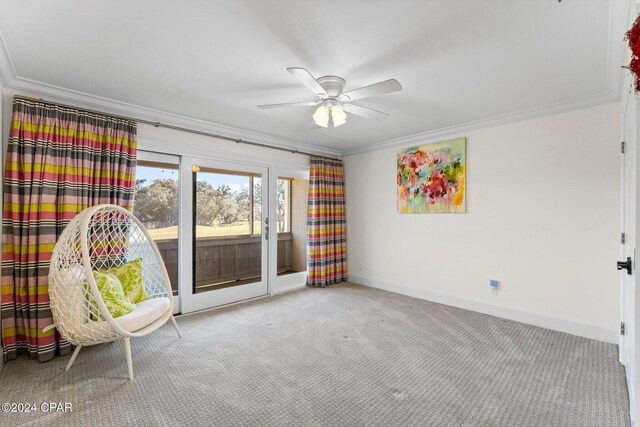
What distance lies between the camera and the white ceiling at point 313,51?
163cm

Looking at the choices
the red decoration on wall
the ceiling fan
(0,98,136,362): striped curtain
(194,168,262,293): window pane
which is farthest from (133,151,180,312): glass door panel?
the red decoration on wall

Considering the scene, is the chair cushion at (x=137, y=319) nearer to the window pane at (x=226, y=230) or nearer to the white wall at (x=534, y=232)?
the window pane at (x=226, y=230)

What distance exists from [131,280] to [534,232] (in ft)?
13.3

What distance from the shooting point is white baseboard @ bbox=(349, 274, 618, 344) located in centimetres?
286

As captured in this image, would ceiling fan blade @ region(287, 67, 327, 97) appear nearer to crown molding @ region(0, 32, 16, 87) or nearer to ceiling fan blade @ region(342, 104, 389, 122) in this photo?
ceiling fan blade @ region(342, 104, 389, 122)

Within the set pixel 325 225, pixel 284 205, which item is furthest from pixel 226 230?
pixel 325 225

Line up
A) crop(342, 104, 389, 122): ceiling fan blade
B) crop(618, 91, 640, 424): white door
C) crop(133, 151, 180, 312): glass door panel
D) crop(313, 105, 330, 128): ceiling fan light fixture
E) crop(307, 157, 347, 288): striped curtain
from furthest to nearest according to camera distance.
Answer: crop(307, 157, 347, 288): striped curtain
crop(133, 151, 180, 312): glass door panel
crop(342, 104, 389, 122): ceiling fan blade
crop(313, 105, 330, 128): ceiling fan light fixture
crop(618, 91, 640, 424): white door

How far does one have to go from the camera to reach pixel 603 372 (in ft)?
7.50

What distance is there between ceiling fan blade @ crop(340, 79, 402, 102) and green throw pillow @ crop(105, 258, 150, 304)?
240 centimetres

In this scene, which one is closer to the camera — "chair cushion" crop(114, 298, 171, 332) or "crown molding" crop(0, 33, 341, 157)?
"chair cushion" crop(114, 298, 171, 332)

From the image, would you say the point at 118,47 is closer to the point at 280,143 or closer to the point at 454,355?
the point at 280,143

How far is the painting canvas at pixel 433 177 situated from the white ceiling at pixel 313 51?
2.74ft

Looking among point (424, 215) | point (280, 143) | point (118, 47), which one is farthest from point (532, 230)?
point (118, 47)

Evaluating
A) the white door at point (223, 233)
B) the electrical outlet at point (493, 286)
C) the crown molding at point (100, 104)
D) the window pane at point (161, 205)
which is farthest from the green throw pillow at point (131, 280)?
the electrical outlet at point (493, 286)
